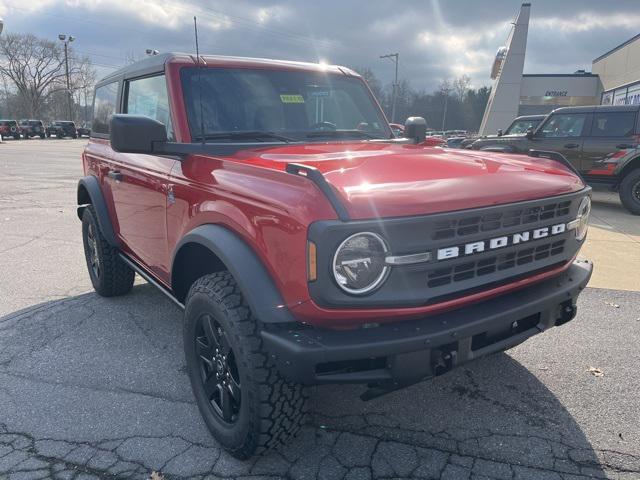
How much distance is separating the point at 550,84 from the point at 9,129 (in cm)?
4664

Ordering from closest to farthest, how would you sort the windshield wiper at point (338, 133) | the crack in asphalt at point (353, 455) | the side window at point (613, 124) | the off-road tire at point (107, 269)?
the crack in asphalt at point (353, 455), the windshield wiper at point (338, 133), the off-road tire at point (107, 269), the side window at point (613, 124)

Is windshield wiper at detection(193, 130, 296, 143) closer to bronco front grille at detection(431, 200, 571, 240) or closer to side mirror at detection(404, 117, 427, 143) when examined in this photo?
side mirror at detection(404, 117, 427, 143)

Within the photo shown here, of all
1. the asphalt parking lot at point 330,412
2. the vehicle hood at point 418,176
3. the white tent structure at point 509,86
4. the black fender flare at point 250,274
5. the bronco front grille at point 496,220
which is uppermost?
the white tent structure at point 509,86

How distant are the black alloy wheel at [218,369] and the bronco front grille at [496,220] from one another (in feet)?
3.64

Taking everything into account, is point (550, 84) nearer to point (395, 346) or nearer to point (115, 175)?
point (115, 175)

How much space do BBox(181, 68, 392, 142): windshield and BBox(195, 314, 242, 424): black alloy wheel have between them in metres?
1.18

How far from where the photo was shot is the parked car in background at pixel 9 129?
44.5 m

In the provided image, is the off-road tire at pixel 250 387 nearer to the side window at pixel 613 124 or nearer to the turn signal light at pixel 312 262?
the turn signal light at pixel 312 262

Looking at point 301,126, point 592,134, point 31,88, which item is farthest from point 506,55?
point 31,88

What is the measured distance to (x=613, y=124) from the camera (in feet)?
31.7

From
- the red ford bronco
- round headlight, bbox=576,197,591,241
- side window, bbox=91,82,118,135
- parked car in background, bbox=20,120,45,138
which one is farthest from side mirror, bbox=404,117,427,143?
parked car in background, bbox=20,120,45,138

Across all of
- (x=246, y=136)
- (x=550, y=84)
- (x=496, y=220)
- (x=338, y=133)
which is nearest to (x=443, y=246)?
(x=496, y=220)

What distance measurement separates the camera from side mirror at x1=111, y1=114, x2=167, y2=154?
2.67 m

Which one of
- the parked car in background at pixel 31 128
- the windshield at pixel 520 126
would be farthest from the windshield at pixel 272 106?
Answer: the parked car in background at pixel 31 128
